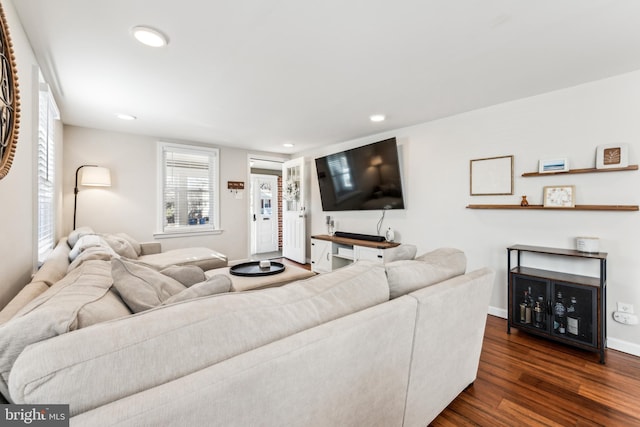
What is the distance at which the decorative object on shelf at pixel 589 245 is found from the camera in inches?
91.2

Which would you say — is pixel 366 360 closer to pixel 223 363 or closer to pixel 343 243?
pixel 223 363

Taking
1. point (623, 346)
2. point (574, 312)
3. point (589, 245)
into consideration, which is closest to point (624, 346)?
point (623, 346)

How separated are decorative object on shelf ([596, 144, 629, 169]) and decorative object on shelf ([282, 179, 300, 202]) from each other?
4092 mm

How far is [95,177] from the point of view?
3641 mm

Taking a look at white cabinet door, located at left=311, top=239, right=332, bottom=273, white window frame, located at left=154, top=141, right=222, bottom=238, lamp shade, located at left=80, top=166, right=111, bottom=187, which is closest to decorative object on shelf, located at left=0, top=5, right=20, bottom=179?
lamp shade, located at left=80, top=166, right=111, bottom=187

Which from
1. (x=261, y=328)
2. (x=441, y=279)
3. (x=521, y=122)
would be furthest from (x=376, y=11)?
(x=521, y=122)

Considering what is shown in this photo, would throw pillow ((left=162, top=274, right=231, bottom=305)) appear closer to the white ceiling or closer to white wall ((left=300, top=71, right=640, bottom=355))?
the white ceiling

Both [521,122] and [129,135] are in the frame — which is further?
[129,135]

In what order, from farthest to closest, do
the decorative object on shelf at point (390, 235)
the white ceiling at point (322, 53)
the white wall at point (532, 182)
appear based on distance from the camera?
the decorative object on shelf at point (390, 235), the white wall at point (532, 182), the white ceiling at point (322, 53)

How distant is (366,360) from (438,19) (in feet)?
6.02

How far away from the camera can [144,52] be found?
1949 millimetres

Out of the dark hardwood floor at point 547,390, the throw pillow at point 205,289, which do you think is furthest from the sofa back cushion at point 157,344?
the dark hardwood floor at point 547,390

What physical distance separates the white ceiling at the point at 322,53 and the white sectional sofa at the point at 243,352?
4.66ft

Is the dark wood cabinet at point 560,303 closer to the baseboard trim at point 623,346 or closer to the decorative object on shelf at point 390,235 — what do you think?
the baseboard trim at point 623,346
